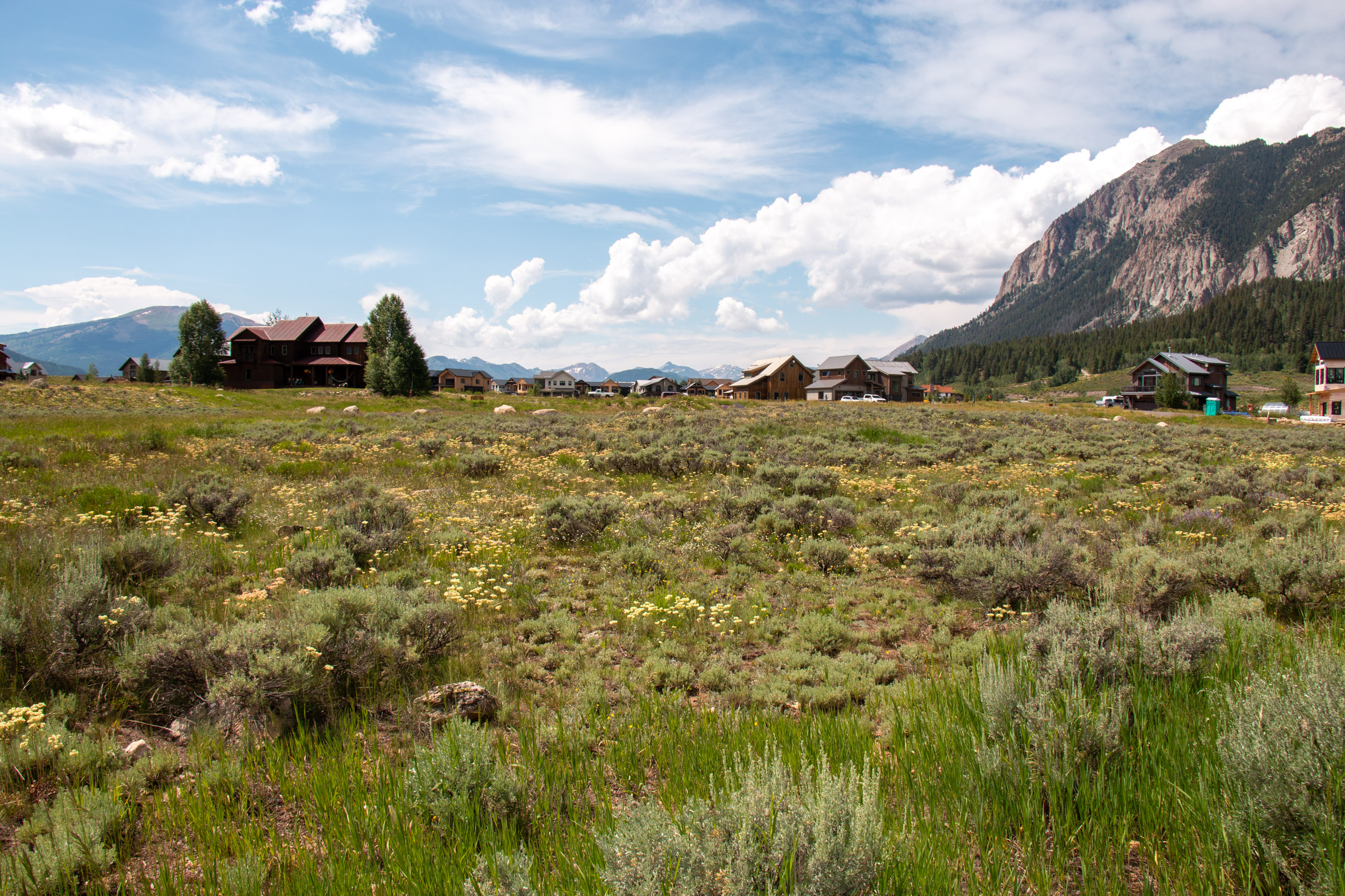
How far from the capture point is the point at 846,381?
101 metres

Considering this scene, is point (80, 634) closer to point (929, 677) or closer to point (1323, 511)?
point (929, 677)

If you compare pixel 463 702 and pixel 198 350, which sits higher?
pixel 198 350

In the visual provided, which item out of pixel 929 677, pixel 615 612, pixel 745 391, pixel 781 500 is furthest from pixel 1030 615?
pixel 745 391

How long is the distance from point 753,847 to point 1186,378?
108m

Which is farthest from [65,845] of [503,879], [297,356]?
[297,356]

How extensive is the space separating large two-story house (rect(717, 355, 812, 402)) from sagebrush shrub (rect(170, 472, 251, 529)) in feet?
275

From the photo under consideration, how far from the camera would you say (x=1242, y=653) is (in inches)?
159

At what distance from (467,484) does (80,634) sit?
903 centimetres

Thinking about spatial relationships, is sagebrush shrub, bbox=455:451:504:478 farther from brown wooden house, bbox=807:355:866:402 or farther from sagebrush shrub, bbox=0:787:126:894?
brown wooden house, bbox=807:355:866:402

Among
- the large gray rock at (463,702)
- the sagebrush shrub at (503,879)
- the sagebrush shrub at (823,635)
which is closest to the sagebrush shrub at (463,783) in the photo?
the sagebrush shrub at (503,879)

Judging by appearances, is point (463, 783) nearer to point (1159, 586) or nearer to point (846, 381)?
point (1159, 586)

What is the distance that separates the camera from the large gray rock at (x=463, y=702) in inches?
170

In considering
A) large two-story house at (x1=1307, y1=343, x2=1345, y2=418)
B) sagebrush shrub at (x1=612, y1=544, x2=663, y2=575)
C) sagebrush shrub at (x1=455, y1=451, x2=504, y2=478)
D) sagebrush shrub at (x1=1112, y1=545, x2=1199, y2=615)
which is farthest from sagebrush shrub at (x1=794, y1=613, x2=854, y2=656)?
large two-story house at (x1=1307, y1=343, x2=1345, y2=418)

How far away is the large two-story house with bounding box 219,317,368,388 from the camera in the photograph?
73.4 metres
